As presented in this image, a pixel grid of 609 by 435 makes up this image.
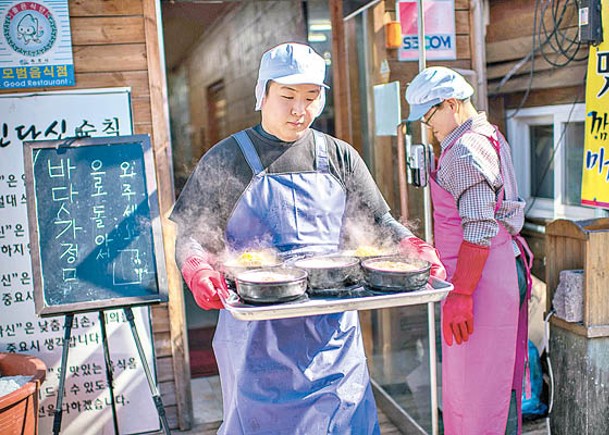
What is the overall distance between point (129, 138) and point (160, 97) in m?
0.68

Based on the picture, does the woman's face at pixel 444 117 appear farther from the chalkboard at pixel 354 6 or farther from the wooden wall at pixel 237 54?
the wooden wall at pixel 237 54

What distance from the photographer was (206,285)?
2262 mm

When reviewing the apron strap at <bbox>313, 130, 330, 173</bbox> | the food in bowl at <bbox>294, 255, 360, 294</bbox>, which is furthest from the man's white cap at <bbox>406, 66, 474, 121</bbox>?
the food in bowl at <bbox>294, 255, 360, 294</bbox>

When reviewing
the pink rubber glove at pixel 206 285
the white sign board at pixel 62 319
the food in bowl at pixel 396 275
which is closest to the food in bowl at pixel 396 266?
the food in bowl at pixel 396 275

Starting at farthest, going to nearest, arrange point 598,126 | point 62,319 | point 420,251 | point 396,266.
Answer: point 62,319
point 598,126
point 420,251
point 396,266

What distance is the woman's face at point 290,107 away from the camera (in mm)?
2479

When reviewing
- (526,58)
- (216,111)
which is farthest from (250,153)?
(526,58)

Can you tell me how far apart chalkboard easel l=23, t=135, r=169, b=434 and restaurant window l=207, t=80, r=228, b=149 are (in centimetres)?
190

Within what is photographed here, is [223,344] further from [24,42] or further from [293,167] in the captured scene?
[24,42]

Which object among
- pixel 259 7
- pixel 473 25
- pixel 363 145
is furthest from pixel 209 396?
pixel 473 25

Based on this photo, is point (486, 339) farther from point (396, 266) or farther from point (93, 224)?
point (93, 224)

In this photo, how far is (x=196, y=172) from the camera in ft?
8.48

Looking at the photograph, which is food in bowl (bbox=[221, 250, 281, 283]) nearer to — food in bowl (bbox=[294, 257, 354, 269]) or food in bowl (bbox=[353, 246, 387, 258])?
food in bowl (bbox=[294, 257, 354, 269])

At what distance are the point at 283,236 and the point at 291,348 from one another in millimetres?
442
